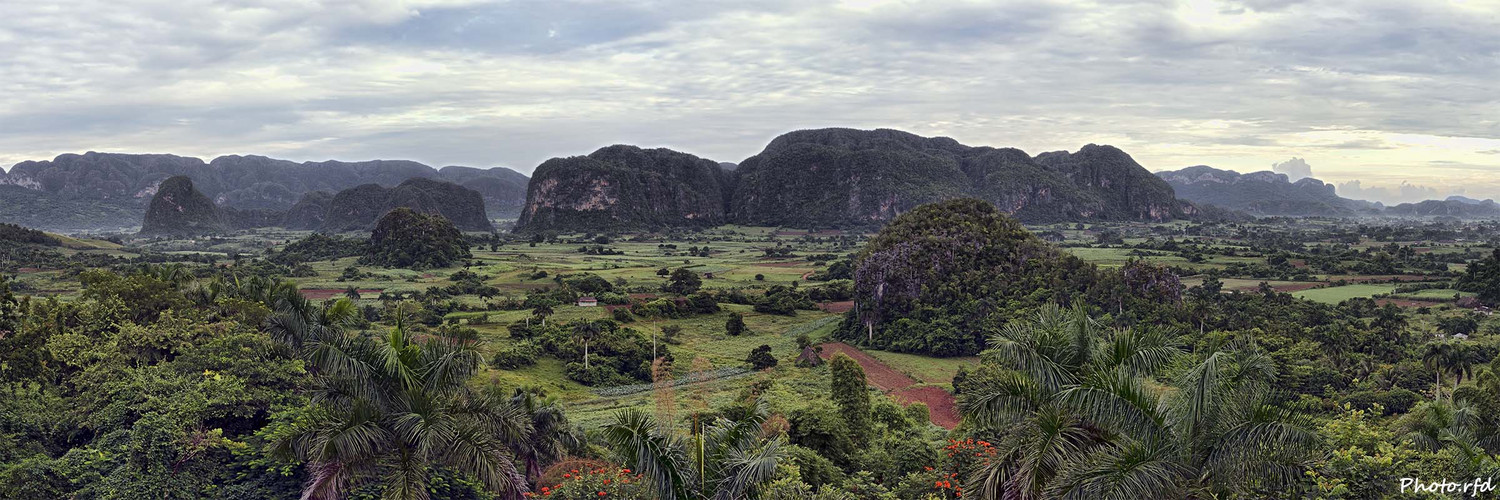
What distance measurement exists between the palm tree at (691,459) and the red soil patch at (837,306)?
125 ft

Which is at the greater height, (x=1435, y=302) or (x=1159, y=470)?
(x=1159, y=470)

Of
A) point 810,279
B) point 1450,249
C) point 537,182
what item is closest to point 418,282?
point 810,279

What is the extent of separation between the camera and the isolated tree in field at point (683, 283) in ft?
178

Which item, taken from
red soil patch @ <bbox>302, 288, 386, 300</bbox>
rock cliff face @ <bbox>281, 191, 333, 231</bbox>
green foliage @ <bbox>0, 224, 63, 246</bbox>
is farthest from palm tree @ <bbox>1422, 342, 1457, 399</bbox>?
→ rock cliff face @ <bbox>281, 191, 333, 231</bbox>

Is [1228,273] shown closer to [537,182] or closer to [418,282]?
[418,282]

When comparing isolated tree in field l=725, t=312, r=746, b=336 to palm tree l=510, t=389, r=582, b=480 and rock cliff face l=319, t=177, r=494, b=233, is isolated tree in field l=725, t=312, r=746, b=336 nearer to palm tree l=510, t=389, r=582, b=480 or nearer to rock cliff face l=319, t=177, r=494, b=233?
palm tree l=510, t=389, r=582, b=480

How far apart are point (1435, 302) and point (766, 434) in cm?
4947

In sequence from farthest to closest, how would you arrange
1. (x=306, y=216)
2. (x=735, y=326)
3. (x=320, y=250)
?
(x=306, y=216), (x=320, y=250), (x=735, y=326)

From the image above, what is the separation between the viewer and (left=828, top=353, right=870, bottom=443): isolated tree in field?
17.9 m

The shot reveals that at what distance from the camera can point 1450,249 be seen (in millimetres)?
90062

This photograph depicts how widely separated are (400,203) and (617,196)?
46572mm

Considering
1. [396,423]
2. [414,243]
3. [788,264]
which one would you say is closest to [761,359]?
[396,423]

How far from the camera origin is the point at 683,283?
5566 cm

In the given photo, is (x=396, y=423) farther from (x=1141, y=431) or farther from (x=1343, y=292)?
(x=1343, y=292)
